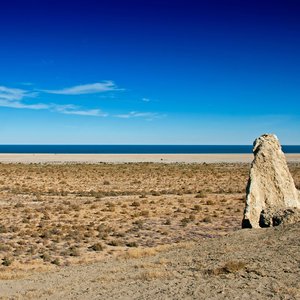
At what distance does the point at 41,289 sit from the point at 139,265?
2914 mm

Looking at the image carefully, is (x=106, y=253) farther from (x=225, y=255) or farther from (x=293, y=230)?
(x=293, y=230)

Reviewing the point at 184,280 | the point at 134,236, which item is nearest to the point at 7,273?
the point at 184,280

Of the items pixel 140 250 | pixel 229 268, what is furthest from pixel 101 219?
pixel 229 268

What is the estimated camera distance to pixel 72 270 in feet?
43.0

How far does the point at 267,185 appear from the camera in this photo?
17250 mm

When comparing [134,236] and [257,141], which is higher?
[257,141]

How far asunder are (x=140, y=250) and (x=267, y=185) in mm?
5898

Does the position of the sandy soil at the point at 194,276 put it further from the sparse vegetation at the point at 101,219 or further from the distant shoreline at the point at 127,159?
the distant shoreline at the point at 127,159

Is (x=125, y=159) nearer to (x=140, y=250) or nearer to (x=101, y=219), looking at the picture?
(x=101, y=219)

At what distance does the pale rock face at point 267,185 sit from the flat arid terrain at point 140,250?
1306mm

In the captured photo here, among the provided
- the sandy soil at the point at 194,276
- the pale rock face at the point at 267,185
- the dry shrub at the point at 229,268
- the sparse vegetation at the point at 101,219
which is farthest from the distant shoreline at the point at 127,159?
the dry shrub at the point at 229,268

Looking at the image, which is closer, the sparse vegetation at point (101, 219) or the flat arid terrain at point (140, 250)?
the flat arid terrain at point (140, 250)

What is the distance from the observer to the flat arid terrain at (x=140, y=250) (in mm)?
9859

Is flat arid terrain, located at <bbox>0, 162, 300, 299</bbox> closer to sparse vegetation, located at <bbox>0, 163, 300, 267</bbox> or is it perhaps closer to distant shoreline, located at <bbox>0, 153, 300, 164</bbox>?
sparse vegetation, located at <bbox>0, 163, 300, 267</bbox>
